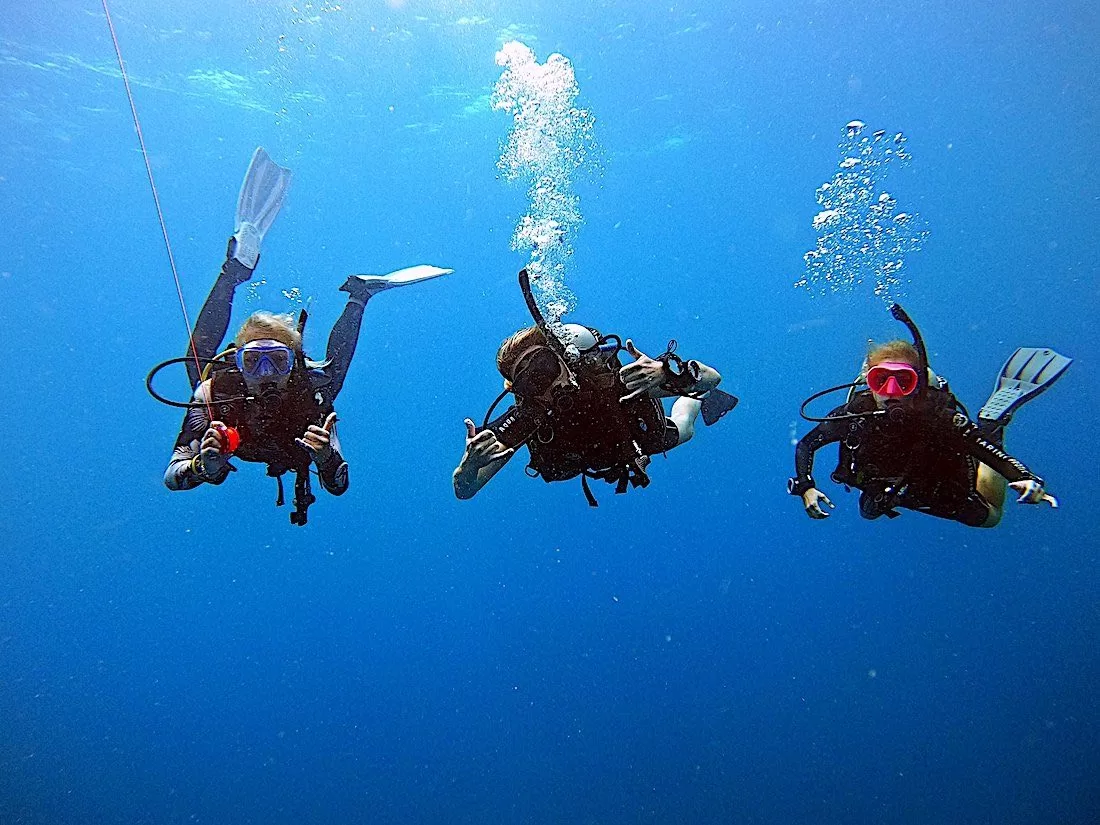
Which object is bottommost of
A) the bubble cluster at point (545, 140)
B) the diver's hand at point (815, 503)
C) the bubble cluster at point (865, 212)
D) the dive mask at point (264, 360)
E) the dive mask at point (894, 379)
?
the diver's hand at point (815, 503)

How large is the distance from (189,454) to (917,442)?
6697mm

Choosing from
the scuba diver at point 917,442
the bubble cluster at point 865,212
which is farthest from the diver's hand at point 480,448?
the bubble cluster at point 865,212

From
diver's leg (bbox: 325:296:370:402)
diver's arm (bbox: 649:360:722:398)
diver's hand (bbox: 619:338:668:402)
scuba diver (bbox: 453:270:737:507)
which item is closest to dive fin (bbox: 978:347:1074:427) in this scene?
diver's arm (bbox: 649:360:722:398)

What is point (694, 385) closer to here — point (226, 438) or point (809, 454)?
point (809, 454)

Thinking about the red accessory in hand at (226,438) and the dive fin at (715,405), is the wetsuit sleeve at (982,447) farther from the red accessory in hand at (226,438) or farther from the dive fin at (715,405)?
the red accessory in hand at (226,438)

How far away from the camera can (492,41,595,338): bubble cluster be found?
368 inches

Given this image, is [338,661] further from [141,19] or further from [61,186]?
[141,19]

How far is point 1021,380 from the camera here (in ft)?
19.1

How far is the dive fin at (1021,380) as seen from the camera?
5.36 metres

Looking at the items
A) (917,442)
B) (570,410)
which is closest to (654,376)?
(570,410)

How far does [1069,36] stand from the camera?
72.1 ft

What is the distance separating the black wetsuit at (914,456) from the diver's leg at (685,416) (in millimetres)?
1066

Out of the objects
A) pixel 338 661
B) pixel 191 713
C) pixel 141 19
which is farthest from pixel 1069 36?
pixel 191 713

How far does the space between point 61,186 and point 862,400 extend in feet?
96.4
